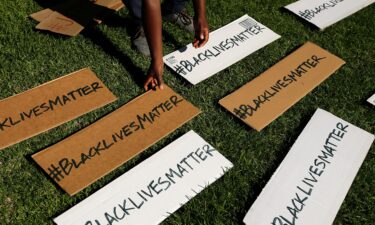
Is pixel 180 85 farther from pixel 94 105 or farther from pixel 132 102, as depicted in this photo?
pixel 94 105

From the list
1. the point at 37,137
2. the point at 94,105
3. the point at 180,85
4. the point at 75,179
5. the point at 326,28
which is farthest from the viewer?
the point at 326,28

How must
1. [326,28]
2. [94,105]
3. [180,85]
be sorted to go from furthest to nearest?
[326,28]
[180,85]
[94,105]

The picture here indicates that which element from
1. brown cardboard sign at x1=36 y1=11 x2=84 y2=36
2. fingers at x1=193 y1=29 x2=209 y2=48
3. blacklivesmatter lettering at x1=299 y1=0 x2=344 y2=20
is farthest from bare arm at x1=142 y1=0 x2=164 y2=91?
blacklivesmatter lettering at x1=299 y1=0 x2=344 y2=20

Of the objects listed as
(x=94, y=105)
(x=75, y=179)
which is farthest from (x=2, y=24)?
A: (x=75, y=179)

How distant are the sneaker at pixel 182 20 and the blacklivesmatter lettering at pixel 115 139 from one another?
0.67m

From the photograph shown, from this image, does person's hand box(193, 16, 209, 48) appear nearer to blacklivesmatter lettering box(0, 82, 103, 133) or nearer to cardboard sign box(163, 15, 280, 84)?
cardboard sign box(163, 15, 280, 84)

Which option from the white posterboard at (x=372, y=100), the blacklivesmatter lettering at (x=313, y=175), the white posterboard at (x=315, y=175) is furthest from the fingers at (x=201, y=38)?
the white posterboard at (x=372, y=100)

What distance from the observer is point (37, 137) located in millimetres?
1957

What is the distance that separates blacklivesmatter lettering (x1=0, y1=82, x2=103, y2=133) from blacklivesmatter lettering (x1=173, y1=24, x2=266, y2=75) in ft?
1.59

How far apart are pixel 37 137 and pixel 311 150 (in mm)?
1304

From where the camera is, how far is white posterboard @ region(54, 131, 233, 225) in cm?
167

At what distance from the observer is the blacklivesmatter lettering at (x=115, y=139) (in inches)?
70.9

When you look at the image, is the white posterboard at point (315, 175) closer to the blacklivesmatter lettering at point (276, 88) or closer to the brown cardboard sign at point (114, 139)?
the blacklivesmatter lettering at point (276, 88)

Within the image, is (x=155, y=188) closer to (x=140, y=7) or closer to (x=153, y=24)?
(x=153, y=24)
